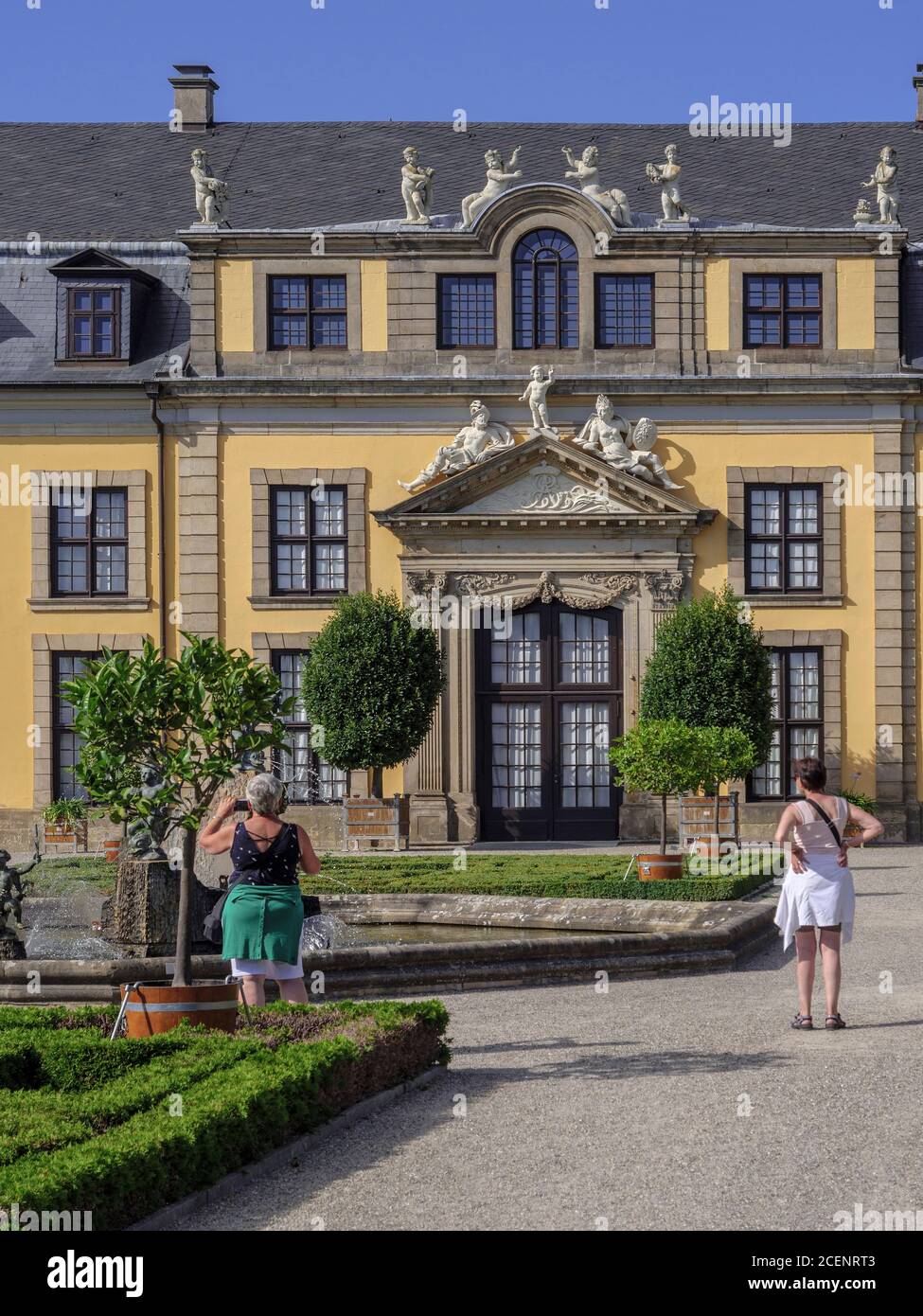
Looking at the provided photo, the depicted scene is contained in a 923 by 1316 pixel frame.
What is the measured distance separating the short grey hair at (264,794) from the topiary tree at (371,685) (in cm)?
1862

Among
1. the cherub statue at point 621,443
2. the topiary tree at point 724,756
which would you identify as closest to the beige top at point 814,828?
the topiary tree at point 724,756

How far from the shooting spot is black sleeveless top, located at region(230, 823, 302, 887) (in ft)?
34.6

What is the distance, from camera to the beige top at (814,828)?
12133 millimetres

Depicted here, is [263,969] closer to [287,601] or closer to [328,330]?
[287,601]

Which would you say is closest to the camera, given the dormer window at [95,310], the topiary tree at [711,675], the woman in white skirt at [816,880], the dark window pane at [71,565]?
the woman in white skirt at [816,880]

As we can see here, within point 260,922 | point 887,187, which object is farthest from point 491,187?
point 260,922

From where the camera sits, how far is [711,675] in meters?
29.2

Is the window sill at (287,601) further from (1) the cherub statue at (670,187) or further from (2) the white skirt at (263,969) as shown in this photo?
(2) the white skirt at (263,969)

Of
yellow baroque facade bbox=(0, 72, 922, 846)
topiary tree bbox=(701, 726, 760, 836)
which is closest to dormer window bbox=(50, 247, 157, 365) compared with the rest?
yellow baroque facade bbox=(0, 72, 922, 846)

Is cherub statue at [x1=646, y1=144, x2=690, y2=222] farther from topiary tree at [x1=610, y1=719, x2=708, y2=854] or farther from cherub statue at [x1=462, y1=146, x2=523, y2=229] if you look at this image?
topiary tree at [x1=610, y1=719, x2=708, y2=854]

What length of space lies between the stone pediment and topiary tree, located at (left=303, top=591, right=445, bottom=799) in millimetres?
2261

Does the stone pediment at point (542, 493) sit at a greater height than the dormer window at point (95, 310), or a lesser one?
lesser
